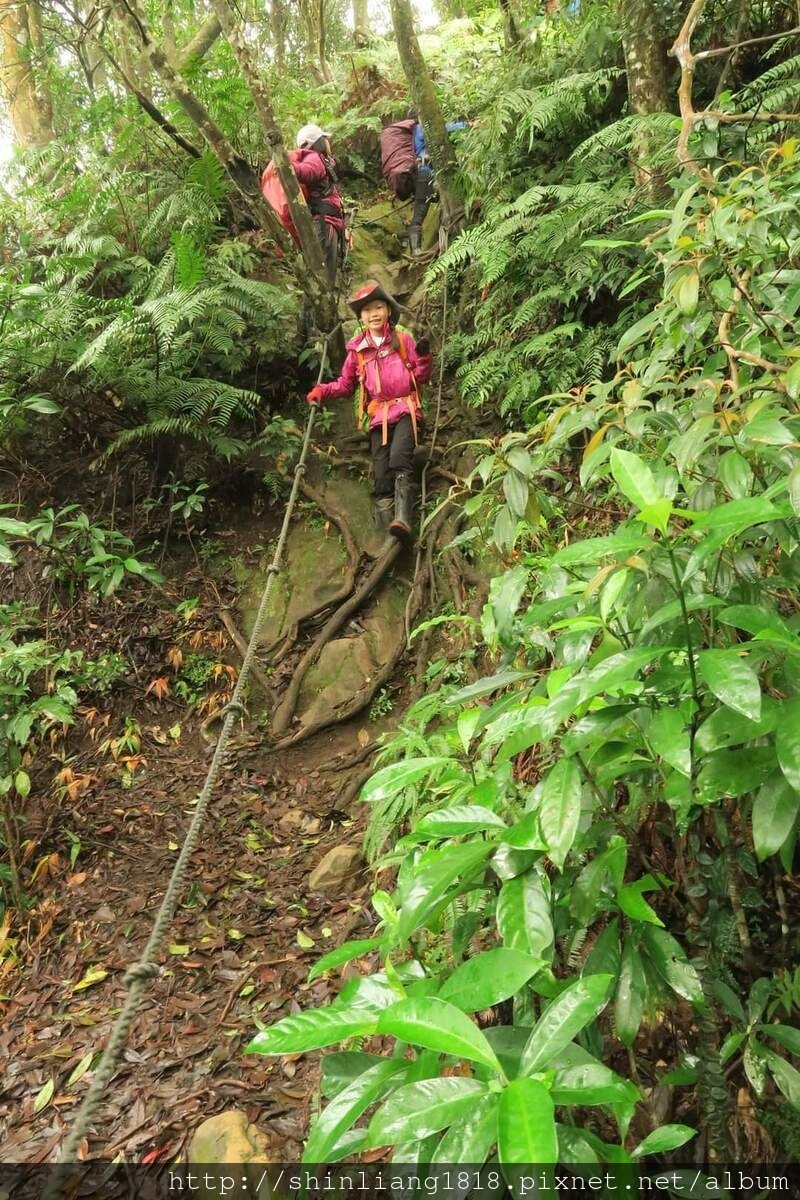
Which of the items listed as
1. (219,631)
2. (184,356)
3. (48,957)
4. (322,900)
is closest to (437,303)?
(184,356)

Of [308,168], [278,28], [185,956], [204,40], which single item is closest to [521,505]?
[185,956]

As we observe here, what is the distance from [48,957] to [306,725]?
1.98 metres

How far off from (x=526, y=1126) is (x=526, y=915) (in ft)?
1.31

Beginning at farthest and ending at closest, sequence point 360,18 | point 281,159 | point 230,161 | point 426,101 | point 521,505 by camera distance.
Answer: point 360,18
point 426,101
point 230,161
point 281,159
point 521,505

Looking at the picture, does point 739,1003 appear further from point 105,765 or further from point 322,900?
point 105,765

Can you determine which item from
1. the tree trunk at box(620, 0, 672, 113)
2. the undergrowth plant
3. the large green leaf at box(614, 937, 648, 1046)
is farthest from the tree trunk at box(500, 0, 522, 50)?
the large green leaf at box(614, 937, 648, 1046)

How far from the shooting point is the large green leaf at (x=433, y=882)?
4.12 ft

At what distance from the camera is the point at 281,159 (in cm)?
507

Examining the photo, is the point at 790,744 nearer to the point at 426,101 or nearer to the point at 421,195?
the point at 426,101

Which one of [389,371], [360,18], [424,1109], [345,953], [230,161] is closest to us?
[424,1109]

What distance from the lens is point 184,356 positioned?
5484mm

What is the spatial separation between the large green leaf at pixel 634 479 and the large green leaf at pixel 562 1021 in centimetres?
85

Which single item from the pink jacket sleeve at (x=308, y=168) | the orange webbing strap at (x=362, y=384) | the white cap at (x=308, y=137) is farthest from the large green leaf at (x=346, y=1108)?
the white cap at (x=308, y=137)

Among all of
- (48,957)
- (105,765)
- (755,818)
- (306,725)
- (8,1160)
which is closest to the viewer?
(755,818)
